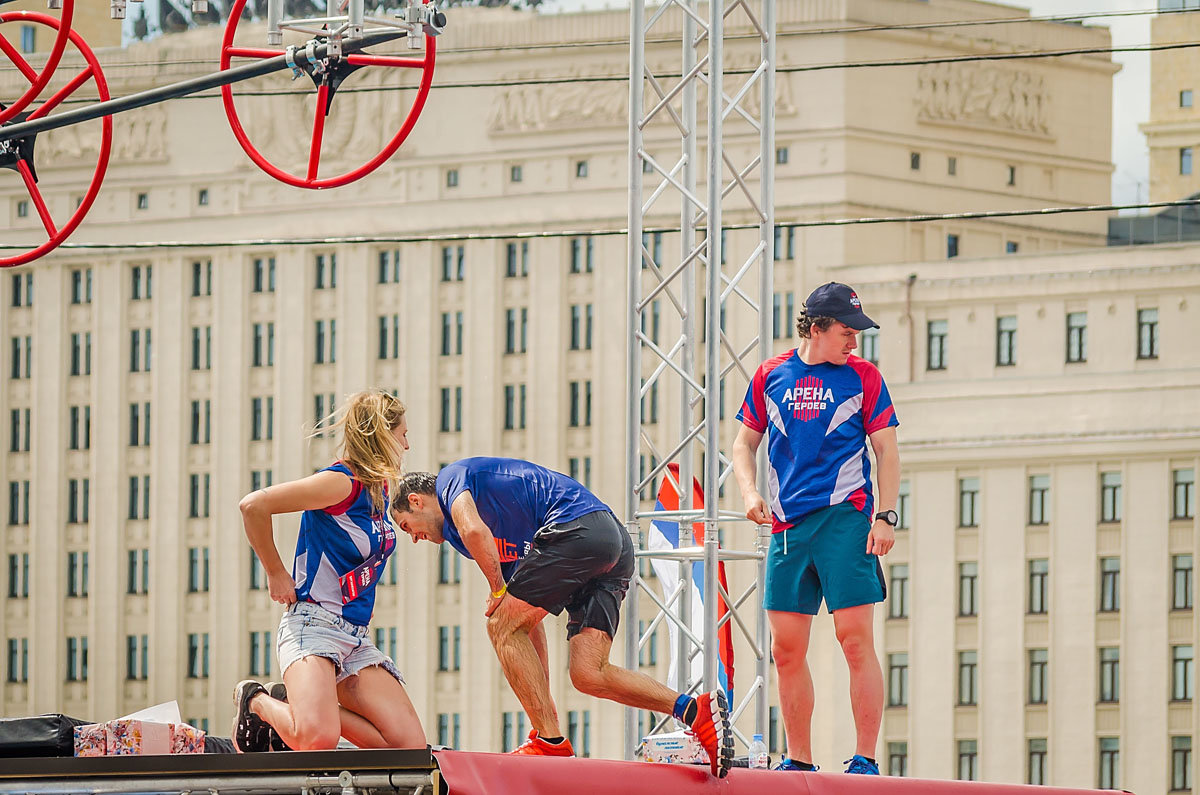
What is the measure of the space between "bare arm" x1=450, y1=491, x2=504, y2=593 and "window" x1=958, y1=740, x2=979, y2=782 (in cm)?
5037

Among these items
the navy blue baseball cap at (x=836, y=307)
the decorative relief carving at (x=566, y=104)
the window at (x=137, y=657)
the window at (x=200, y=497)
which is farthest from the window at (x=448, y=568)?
the navy blue baseball cap at (x=836, y=307)

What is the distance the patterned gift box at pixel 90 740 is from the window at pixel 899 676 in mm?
51803

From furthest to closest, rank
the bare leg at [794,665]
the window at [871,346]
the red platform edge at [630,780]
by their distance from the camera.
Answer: the window at [871,346] < the bare leg at [794,665] < the red platform edge at [630,780]

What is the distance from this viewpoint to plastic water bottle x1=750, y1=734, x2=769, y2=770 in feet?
29.3

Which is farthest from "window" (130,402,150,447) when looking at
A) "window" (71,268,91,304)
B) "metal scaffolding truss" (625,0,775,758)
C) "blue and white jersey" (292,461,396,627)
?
"blue and white jersey" (292,461,396,627)

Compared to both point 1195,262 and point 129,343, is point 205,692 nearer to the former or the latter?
point 129,343

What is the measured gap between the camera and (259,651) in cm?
6316

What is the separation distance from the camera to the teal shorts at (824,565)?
8648 millimetres

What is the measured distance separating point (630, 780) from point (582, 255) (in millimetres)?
56390

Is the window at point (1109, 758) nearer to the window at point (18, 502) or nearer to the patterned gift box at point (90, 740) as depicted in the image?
the window at point (18, 502)

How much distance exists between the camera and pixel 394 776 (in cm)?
625

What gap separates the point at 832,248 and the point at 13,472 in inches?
1045

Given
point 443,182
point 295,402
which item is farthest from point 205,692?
point 443,182

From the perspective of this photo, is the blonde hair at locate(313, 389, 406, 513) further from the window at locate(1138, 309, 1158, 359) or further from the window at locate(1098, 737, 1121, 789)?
the window at locate(1138, 309, 1158, 359)
